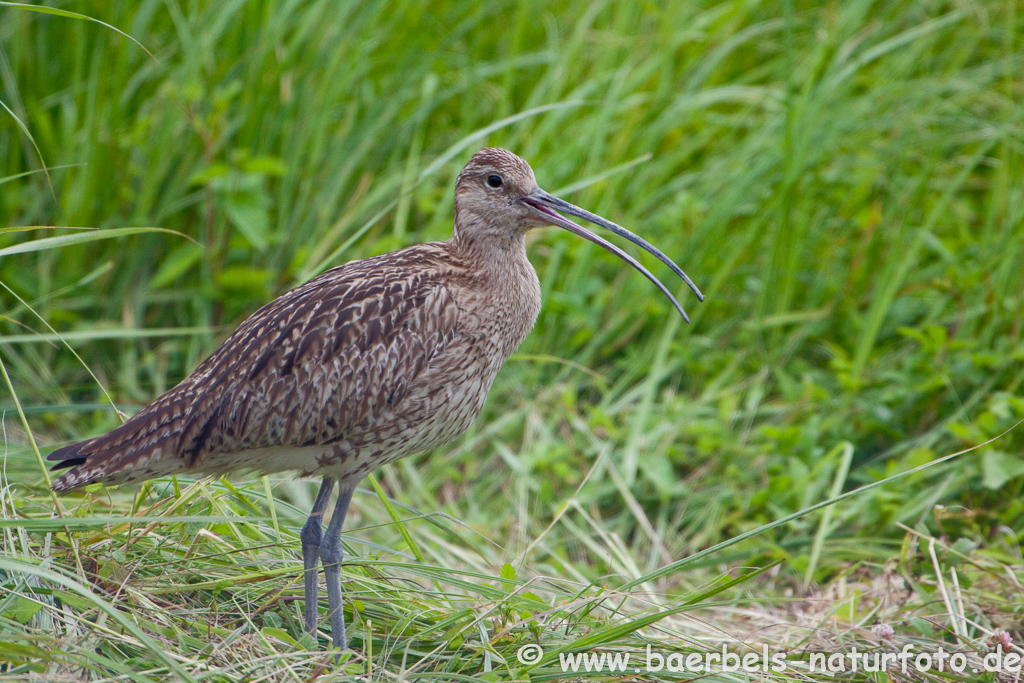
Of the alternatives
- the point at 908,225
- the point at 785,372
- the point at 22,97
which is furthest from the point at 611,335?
the point at 22,97

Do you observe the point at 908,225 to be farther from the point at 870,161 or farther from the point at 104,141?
the point at 104,141

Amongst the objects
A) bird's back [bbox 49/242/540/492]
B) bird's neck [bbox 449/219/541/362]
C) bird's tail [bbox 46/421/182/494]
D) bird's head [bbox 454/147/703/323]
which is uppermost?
bird's head [bbox 454/147/703/323]

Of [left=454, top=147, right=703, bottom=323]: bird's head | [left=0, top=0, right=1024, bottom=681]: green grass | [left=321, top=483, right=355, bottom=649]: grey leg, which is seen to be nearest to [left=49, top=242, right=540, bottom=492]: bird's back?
[left=321, top=483, right=355, bottom=649]: grey leg

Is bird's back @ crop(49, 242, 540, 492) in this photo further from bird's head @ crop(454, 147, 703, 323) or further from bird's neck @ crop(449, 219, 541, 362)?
bird's head @ crop(454, 147, 703, 323)

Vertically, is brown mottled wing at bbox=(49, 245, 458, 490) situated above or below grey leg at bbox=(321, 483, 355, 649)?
above

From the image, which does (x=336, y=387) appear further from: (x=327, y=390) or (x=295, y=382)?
(x=295, y=382)

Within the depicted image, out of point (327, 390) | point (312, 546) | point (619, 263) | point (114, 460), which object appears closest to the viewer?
point (114, 460)

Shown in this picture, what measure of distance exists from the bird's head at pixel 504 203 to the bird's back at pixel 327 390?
1.00ft

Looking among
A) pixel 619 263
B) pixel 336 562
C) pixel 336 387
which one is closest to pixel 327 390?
pixel 336 387

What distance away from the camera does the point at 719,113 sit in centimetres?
754

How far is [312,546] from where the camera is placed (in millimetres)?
3865

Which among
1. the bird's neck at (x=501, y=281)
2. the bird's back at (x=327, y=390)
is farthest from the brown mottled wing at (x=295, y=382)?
the bird's neck at (x=501, y=281)

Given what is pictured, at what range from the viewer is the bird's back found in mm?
3666

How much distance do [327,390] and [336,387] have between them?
1.4 inches
